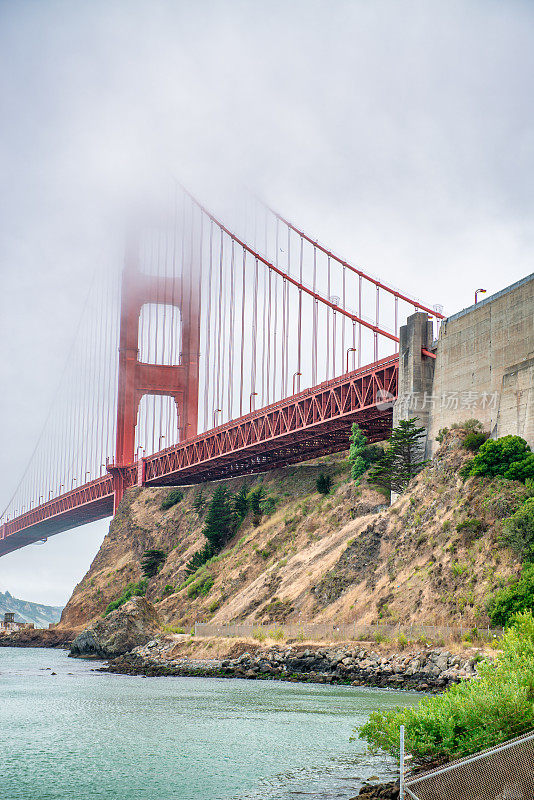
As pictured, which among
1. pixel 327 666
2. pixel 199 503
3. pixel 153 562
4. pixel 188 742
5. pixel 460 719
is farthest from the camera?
pixel 199 503

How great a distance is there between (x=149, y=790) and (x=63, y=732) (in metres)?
9.54

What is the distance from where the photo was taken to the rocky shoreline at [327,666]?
35.4m

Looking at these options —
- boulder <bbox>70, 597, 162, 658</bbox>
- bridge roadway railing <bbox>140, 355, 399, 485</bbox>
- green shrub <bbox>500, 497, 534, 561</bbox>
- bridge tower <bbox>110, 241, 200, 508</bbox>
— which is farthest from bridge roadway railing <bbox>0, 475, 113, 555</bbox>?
green shrub <bbox>500, 497, 534, 561</bbox>

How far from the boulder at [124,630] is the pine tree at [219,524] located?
1025cm

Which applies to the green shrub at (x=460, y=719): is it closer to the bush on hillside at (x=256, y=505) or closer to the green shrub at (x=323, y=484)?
the green shrub at (x=323, y=484)

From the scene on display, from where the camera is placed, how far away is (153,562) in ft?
269

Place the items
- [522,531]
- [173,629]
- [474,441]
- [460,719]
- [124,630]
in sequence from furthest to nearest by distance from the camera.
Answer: [124,630]
[173,629]
[474,441]
[522,531]
[460,719]

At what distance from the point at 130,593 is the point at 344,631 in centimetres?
3929

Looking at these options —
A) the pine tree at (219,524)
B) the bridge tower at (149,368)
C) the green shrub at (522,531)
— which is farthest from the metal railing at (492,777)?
the bridge tower at (149,368)

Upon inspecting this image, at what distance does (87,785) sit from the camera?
1866 cm

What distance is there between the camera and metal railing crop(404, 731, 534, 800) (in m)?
11.5

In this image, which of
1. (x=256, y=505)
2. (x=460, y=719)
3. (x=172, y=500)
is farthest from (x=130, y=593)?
(x=460, y=719)

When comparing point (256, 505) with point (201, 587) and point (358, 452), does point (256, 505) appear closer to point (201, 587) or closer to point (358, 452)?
point (201, 587)

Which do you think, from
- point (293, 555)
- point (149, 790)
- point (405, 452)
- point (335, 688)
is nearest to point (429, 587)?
point (335, 688)
